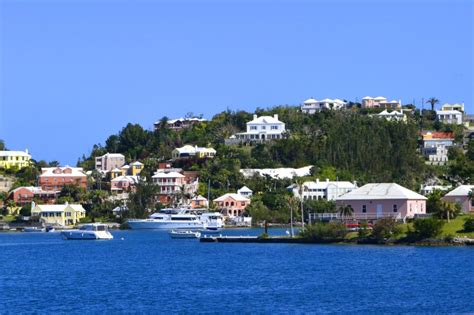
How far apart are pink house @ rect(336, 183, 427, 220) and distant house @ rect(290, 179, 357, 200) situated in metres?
42.2

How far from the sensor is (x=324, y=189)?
5723 inches

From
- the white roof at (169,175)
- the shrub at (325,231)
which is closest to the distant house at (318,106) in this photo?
the white roof at (169,175)

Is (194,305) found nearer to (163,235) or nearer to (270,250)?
(270,250)

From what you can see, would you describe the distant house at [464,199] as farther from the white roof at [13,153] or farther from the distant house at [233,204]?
the white roof at [13,153]

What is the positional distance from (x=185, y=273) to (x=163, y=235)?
59422 millimetres

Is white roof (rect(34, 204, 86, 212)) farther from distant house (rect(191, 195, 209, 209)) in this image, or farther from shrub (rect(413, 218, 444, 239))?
shrub (rect(413, 218, 444, 239))

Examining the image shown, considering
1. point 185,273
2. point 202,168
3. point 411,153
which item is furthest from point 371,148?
point 185,273

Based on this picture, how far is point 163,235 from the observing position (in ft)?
438

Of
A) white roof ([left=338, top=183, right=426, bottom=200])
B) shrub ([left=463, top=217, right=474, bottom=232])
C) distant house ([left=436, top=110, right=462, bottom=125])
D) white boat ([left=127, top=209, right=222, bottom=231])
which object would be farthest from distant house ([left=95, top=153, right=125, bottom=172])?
shrub ([left=463, top=217, right=474, bottom=232])

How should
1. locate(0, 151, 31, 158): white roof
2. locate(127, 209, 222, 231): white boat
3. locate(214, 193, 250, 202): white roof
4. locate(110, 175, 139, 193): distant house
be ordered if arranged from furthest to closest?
1. locate(0, 151, 31, 158): white roof
2. locate(110, 175, 139, 193): distant house
3. locate(214, 193, 250, 202): white roof
4. locate(127, 209, 222, 231): white boat

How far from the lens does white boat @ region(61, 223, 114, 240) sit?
4902 inches

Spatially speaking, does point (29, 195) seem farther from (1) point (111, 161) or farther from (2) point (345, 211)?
(2) point (345, 211)

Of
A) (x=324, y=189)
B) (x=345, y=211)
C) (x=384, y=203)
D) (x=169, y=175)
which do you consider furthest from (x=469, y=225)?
(x=169, y=175)

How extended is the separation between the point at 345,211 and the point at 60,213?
2453 inches
